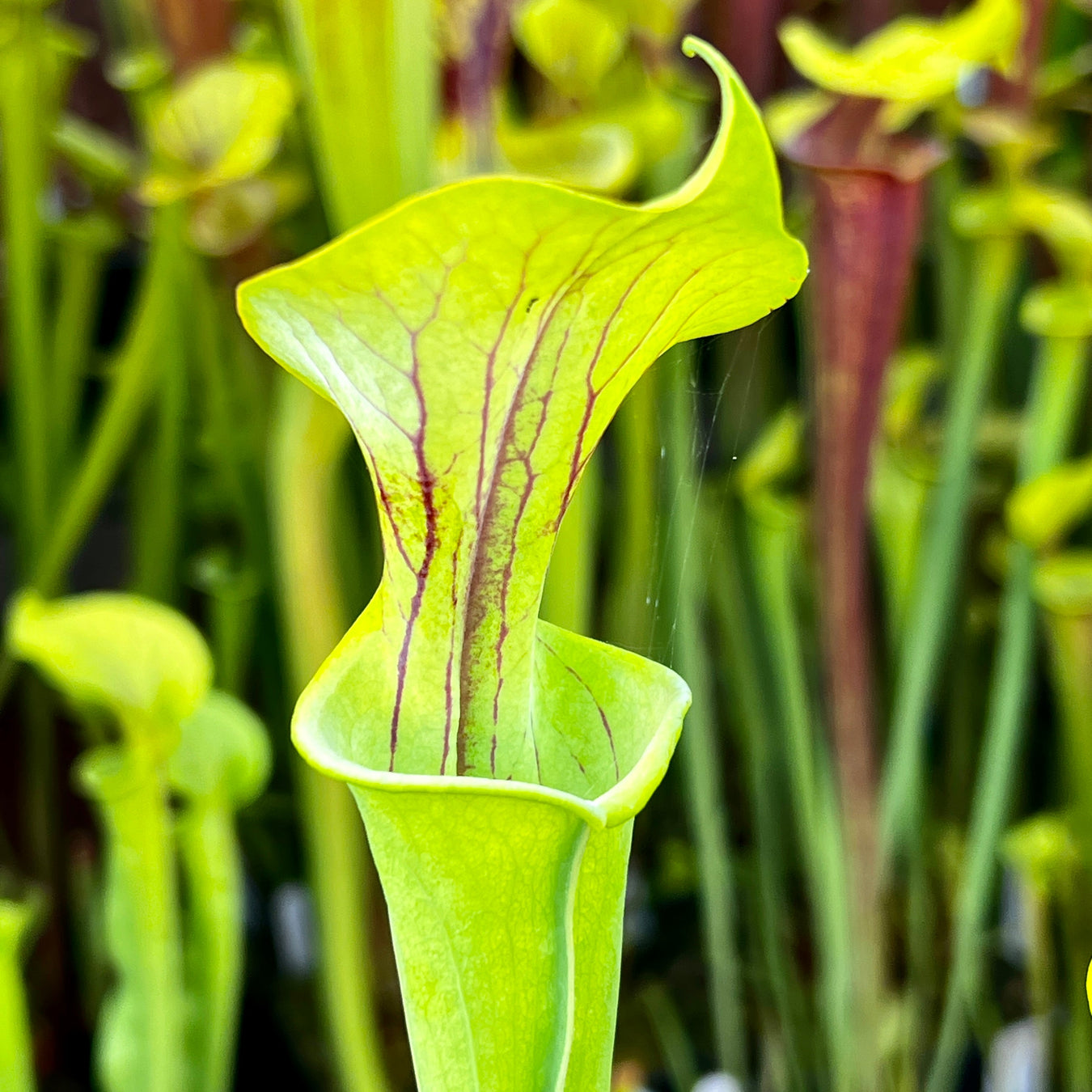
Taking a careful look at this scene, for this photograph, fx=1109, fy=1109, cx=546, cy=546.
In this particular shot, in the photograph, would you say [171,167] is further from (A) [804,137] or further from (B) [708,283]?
(B) [708,283]

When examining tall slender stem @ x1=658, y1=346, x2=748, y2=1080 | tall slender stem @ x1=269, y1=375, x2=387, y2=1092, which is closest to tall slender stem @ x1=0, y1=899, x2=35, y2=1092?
tall slender stem @ x1=269, y1=375, x2=387, y2=1092

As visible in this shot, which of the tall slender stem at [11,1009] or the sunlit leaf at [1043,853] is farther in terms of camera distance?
the sunlit leaf at [1043,853]

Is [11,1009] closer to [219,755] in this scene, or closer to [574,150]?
[219,755]

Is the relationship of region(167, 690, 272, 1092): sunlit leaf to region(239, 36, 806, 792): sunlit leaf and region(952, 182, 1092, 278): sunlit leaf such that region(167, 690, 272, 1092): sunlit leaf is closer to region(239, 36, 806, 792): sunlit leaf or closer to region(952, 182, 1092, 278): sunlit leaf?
region(239, 36, 806, 792): sunlit leaf

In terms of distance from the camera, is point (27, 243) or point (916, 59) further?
point (27, 243)

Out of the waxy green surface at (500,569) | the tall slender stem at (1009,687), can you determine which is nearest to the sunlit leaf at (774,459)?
the tall slender stem at (1009,687)

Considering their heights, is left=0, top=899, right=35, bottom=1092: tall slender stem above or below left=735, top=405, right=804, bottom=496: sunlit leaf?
below

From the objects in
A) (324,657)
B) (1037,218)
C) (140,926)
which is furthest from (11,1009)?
(1037,218)

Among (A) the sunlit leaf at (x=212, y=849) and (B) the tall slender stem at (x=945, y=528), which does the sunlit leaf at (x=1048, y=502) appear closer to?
(B) the tall slender stem at (x=945, y=528)

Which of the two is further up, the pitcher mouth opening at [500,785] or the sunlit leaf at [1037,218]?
the sunlit leaf at [1037,218]
